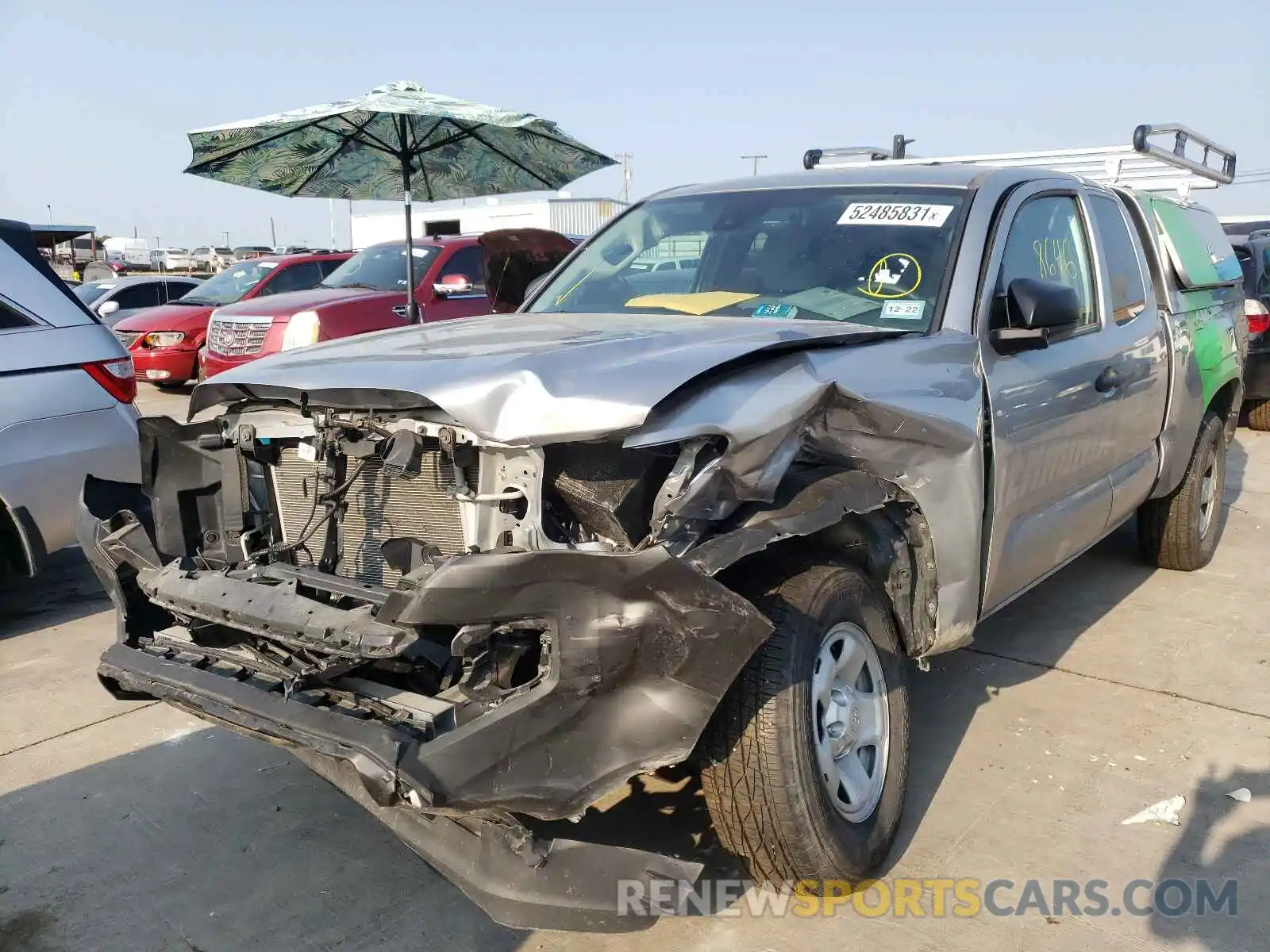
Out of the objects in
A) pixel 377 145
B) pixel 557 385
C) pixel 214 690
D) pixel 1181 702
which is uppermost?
pixel 377 145

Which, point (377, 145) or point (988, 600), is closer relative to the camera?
point (988, 600)

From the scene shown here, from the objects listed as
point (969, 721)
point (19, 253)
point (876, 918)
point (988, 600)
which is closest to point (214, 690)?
point (876, 918)

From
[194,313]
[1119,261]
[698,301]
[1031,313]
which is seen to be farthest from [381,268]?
[1031,313]

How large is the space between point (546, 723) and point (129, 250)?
238 ft

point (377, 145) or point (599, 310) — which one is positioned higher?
point (377, 145)

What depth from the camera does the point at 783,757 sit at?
252 centimetres

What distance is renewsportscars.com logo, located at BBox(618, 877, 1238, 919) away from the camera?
2807 mm

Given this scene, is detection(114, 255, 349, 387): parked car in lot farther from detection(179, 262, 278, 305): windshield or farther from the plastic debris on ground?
the plastic debris on ground

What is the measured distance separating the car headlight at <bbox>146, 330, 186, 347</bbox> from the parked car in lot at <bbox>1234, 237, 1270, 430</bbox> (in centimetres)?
1156

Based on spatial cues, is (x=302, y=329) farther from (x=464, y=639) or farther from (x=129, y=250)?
(x=129, y=250)

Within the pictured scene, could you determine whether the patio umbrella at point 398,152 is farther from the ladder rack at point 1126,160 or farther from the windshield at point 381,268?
the ladder rack at point 1126,160

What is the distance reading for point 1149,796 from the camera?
339 centimetres

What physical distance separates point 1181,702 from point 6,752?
4.37 meters

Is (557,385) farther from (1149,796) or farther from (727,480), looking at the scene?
(1149,796)
